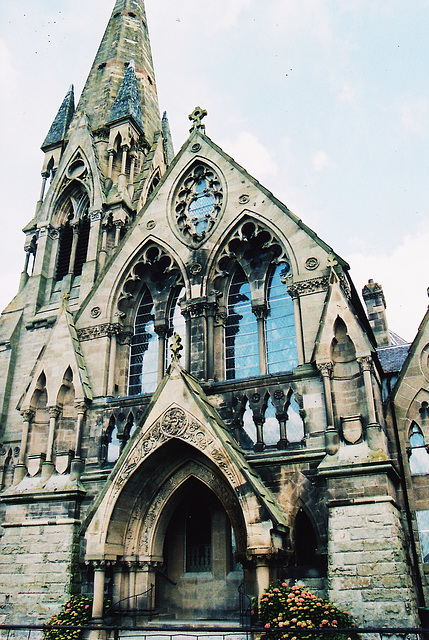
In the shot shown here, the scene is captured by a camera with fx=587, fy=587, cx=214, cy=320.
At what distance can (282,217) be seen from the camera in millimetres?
15797

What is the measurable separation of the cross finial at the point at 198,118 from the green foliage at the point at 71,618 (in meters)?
13.8

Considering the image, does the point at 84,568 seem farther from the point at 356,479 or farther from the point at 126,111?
the point at 126,111

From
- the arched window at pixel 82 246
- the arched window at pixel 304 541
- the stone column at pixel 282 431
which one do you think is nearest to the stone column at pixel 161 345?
the stone column at pixel 282 431

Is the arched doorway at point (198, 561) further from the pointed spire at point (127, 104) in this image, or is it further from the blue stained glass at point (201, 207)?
the pointed spire at point (127, 104)

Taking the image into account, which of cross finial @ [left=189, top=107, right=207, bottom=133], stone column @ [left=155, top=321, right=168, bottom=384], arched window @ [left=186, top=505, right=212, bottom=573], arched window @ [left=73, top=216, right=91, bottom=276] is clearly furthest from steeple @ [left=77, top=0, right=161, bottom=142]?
arched window @ [left=186, top=505, right=212, bottom=573]

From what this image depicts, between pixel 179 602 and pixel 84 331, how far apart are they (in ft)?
25.9

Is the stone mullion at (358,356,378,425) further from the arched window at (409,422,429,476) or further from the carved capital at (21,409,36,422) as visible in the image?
the carved capital at (21,409,36,422)

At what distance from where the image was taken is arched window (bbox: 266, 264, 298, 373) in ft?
48.5

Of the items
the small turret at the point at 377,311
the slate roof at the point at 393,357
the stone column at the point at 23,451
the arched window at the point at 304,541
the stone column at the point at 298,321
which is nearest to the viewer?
the arched window at the point at 304,541

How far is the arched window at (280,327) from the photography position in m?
14.8

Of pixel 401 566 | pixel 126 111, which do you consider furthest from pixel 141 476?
pixel 126 111

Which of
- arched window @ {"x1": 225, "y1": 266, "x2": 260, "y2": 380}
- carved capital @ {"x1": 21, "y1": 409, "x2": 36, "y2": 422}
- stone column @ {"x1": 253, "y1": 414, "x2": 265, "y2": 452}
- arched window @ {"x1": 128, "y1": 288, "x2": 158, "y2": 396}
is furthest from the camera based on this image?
arched window @ {"x1": 128, "y1": 288, "x2": 158, "y2": 396}

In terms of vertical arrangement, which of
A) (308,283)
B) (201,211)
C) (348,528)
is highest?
(201,211)

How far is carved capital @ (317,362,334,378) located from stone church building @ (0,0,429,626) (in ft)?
0.14
